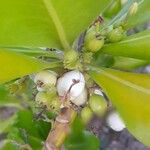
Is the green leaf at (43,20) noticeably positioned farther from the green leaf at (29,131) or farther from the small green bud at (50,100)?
the green leaf at (29,131)

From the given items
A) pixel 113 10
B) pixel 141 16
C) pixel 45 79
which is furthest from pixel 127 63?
pixel 45 79

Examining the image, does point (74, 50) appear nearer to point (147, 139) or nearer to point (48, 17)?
point (48, 17)

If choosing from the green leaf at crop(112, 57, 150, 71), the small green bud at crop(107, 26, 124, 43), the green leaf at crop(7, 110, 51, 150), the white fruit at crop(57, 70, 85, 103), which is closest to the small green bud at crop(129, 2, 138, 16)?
the small green bud at crop(107, 26, 124, 43)

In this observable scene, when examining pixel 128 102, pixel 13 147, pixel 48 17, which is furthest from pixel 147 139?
pixel 13 147

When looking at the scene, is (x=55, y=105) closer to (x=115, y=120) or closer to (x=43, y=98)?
(x=43, y=98)

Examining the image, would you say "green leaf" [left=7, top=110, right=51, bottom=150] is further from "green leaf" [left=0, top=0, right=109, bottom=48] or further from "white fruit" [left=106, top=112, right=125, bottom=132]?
"green leaf" [left=0, top=0, right=109, bottom=48]

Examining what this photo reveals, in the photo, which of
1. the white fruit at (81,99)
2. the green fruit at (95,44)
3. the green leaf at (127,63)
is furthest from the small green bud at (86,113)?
the green leaf at (127,63)
